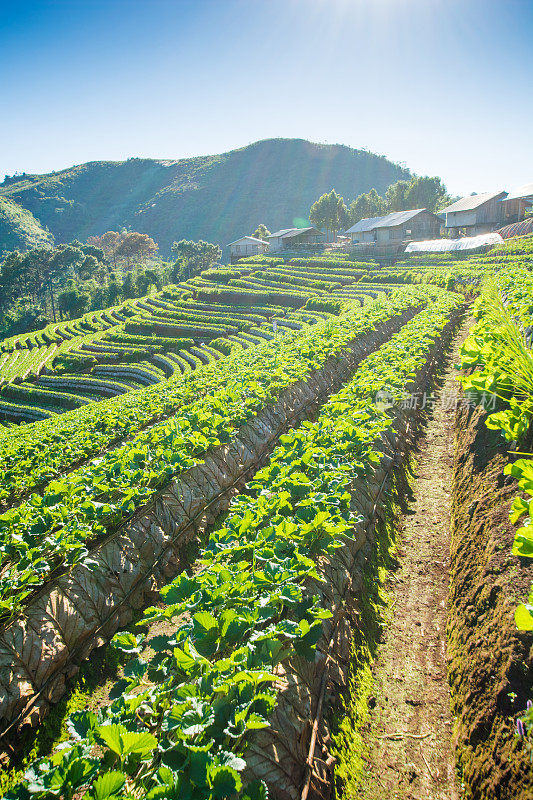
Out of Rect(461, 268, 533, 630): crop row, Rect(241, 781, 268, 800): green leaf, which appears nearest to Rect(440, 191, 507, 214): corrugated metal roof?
Rect(461, 268, 533, 630): crop row

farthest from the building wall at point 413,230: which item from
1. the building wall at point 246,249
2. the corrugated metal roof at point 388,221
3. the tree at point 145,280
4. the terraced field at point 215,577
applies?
the terraced field at point 215,577

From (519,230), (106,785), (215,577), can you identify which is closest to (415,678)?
(215,577)

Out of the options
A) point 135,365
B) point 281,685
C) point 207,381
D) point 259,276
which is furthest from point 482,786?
point 259,276

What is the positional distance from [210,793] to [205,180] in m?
209

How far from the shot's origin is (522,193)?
179 ft

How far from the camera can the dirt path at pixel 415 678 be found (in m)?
4.52

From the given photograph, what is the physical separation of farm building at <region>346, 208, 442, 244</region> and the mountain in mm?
98139

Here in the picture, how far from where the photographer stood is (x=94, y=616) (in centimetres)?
694

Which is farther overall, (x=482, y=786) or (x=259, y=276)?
(x=259, y=276)

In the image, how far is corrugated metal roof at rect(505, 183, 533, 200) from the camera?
176ft

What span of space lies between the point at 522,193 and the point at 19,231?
465ft

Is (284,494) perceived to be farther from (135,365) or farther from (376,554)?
(135,365)

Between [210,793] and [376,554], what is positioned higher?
[210,793]

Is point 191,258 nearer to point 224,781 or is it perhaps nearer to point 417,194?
point 417,194
